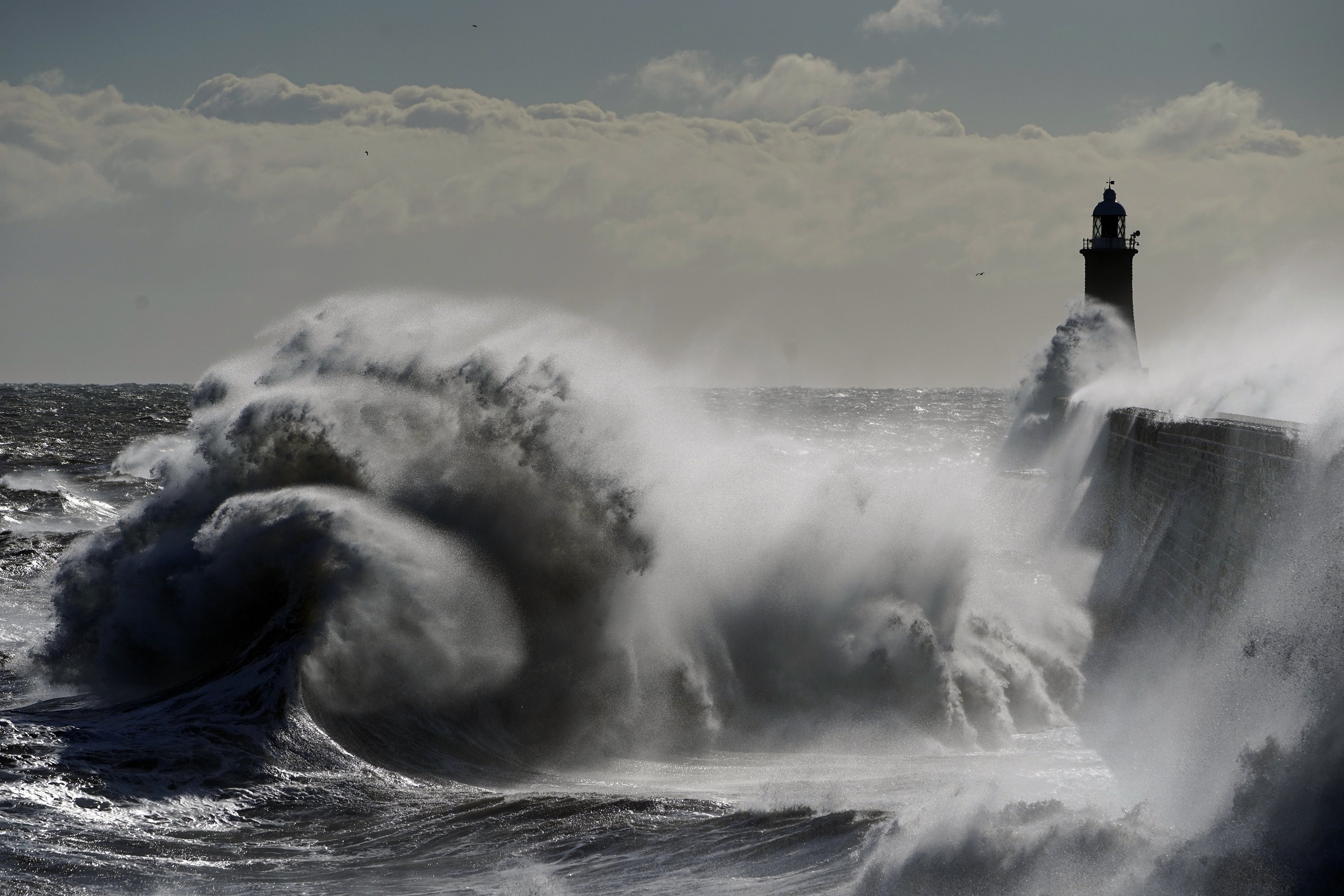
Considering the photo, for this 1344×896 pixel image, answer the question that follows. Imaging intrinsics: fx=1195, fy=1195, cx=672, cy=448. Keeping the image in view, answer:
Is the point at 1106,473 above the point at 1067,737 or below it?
above

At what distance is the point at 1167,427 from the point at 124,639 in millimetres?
11882

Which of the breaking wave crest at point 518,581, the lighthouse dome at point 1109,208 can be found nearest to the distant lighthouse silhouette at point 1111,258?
the lighthouse dome at point 1109,208

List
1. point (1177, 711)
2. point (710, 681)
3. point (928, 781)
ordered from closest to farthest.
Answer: point (928, 781) < point (1177, 711) < point (710, 681)

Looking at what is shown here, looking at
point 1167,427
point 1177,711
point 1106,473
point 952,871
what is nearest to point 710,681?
point 1177,711

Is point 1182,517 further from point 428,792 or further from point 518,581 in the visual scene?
point 428,792

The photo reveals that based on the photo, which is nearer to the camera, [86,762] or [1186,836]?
[1186,836]

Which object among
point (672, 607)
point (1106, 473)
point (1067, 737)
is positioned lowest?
point (1067, 737)

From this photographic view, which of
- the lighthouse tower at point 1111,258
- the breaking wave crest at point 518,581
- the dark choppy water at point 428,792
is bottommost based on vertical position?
the dark choppy water at point 428,792

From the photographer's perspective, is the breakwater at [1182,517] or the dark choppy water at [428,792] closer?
the dark choppy water at [428,792]

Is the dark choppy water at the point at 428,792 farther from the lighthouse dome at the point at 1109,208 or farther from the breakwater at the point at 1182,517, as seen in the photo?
the lighthouse dome at the point at 1109,208

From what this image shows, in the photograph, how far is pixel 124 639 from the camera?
1061 centimetres

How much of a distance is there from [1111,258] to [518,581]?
2432 cm

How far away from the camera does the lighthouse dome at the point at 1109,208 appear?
100.0 feet

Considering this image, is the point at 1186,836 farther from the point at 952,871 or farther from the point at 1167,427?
the point at 1167,427
